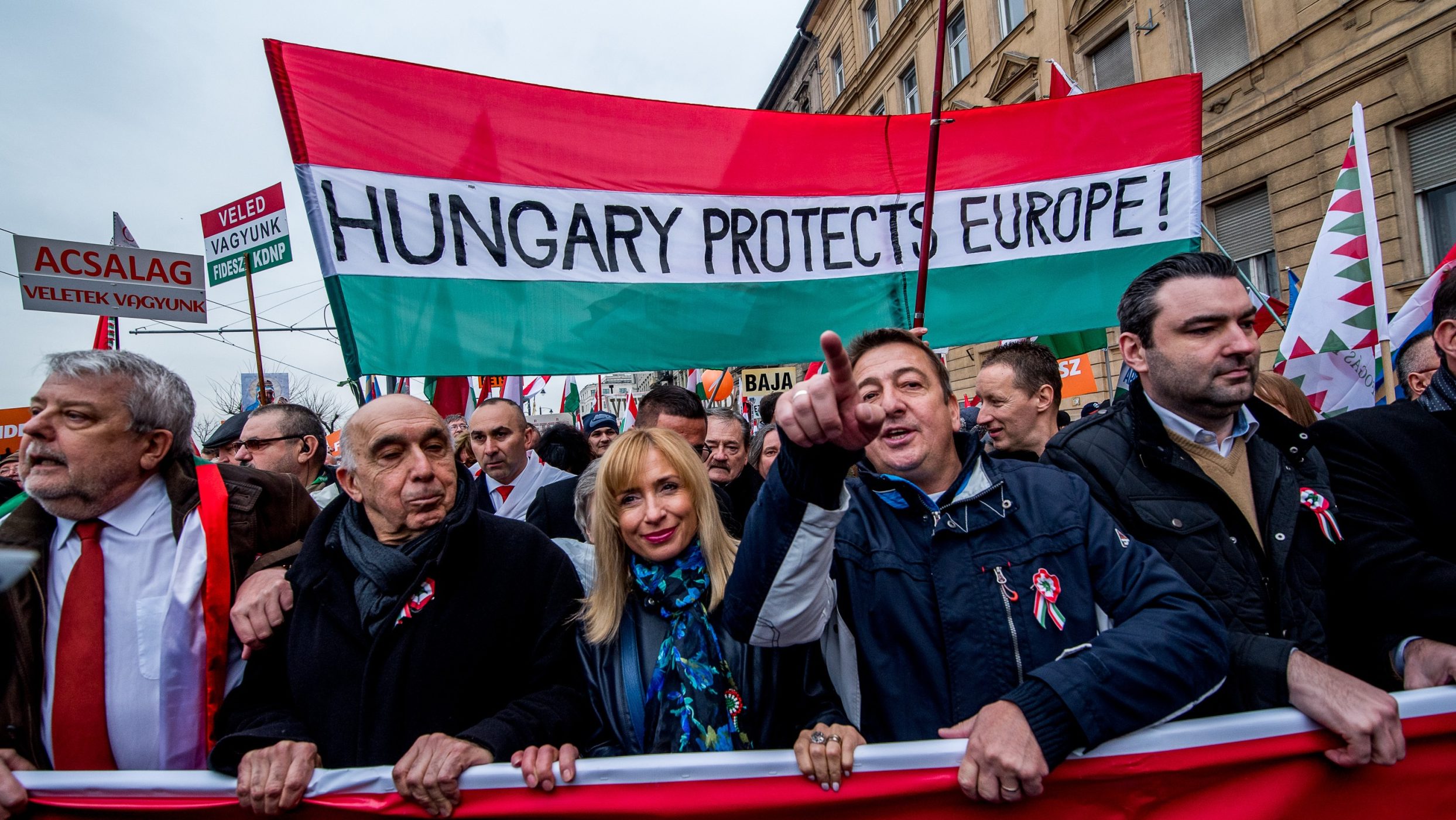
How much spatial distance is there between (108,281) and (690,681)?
17.5 feet

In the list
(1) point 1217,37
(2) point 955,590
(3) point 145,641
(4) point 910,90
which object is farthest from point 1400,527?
(4) point 910,90

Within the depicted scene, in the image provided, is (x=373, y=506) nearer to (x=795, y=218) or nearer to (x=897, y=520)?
(x=897, y=520)

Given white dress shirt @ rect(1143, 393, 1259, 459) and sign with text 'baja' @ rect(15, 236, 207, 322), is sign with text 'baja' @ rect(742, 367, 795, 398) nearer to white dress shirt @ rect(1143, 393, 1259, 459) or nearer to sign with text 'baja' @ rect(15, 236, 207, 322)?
sign with text 'baja' @ rect(15, 236, 207, 322)

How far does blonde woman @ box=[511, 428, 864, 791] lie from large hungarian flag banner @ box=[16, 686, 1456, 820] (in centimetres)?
10

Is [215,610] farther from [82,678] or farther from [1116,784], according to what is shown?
[1116,784]

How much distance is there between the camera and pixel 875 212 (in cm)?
352

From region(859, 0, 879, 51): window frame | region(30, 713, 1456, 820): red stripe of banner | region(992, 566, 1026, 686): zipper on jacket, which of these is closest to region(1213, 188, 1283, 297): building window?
region(30, 713, 1456, 820): red stripe of banner

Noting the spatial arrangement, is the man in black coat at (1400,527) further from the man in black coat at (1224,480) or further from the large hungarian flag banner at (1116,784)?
the large hungarian flag banner at (1116,784)

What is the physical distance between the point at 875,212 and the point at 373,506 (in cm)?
254

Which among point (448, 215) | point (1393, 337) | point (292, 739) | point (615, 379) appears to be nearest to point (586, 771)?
point (292, 739)

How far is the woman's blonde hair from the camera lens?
1873mm

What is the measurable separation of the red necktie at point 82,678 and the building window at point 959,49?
18.5m

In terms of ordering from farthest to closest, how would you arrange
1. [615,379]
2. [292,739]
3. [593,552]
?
[615,379]
[593,552]
[292,739]

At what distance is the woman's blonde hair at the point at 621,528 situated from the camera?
1.87 meters
